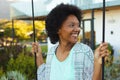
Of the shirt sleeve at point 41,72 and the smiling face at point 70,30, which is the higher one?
the smiling face at point 70,30

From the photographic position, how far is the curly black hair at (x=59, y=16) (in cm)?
274

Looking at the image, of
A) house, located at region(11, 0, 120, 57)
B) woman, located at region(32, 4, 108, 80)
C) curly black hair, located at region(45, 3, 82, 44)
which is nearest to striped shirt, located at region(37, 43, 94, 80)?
woman, located at region(32, 4, 108, 80)

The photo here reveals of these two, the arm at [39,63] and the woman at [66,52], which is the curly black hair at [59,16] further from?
the arm at [39,63]

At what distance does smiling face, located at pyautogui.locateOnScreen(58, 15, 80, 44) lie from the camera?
2.59 meters

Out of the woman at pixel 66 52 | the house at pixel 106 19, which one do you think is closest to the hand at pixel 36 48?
the woman at pixel 66 52

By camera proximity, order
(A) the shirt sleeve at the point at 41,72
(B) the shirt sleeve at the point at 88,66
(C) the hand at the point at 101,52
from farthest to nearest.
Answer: (A) the shirt sleeve at the point at 41,72 → (B) the shirt sleeve at the point at 88,66 → (C) the hand at the point at 101,52

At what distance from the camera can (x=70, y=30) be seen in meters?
2.62

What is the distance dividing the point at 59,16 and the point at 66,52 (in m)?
0.27

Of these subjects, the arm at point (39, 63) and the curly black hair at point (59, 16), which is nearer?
the curly black hair at point (59, 16)

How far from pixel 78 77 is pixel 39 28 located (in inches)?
1284

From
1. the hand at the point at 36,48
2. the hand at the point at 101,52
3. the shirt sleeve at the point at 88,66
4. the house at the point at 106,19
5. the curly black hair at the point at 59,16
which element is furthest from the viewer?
the house at the point at 106,19

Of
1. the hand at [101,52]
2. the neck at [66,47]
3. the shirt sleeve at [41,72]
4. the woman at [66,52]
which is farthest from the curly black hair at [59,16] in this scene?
the hand at [101,52]

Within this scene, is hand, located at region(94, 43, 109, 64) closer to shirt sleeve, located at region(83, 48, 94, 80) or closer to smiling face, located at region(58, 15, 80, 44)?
shirt sleeve, located at region(83, 48, 94, 80)

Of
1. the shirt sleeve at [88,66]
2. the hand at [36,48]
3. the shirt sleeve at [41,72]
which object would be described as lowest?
the shirt sleeve at [41,72]
